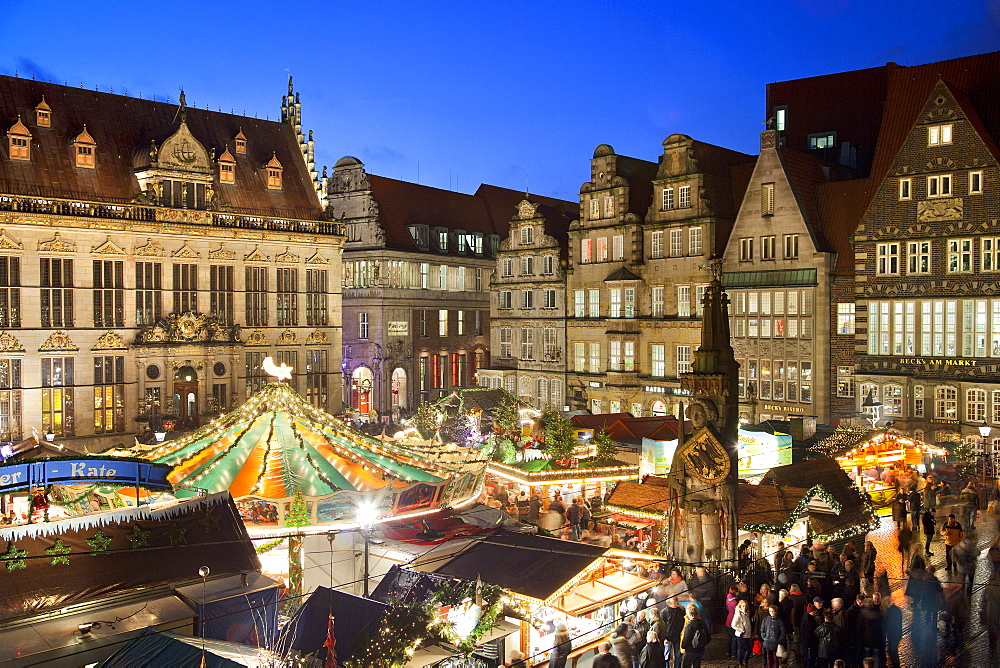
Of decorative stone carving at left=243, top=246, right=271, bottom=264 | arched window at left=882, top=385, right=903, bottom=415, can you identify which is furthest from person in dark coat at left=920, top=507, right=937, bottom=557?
decorative stone carving at left=243, top=246, right=271, bottom=264

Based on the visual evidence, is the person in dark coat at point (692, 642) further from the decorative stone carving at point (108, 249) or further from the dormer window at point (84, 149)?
the dormer window at point (84, 149)

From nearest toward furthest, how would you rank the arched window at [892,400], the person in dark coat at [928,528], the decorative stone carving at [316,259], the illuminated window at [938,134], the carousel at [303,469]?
the carousel at [303,469] → the person in dark coat at [928,528] → the illuminated window at [938,134] → the arched window at [892,400] → the decorative stone carving at [316,259]

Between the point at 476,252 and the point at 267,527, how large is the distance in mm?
41787

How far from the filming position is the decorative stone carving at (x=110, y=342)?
3847 cm

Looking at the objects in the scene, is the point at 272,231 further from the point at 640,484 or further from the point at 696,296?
the point at 640,484

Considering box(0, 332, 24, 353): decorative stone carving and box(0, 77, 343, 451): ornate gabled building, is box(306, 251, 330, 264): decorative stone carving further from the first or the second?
box(0, 332, 24, 353): decorative stone carving

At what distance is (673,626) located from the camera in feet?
50.0

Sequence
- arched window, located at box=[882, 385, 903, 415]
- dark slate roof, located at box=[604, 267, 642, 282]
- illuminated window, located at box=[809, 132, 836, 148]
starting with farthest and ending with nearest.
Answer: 1. illuminated window, located at box=[809, 132, 836, 148]
2. dark slate roof, located at box=[604, 267, 642, 282]
3. arched window, located at box=[882, 385, 903, 415]

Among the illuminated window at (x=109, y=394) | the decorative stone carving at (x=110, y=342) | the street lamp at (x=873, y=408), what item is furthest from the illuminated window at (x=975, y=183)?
the illuminated window at (x=109, y=394)

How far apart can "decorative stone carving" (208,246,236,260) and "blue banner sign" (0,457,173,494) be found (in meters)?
27.7

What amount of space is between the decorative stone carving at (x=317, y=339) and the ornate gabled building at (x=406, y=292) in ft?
15.2

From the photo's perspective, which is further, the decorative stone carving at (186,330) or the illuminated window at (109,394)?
the decorative stone carving at (186,330)

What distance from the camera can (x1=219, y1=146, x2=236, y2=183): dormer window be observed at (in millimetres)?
43938

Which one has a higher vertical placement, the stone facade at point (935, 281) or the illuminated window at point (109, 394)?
the stone facade at point (935, 281)
